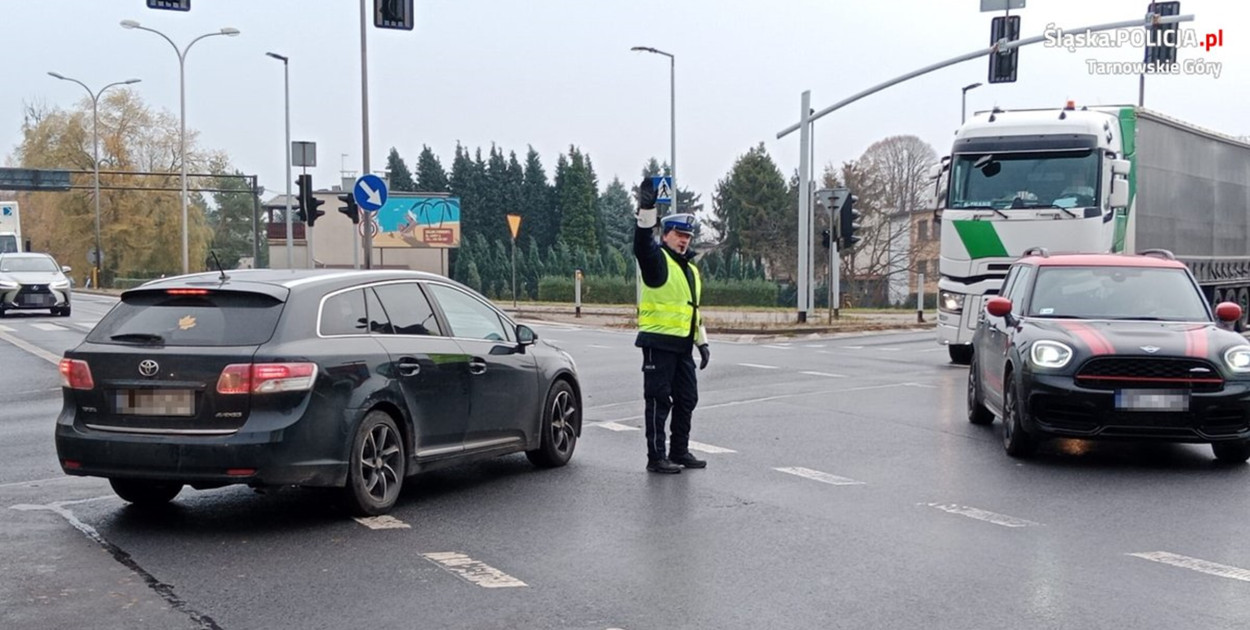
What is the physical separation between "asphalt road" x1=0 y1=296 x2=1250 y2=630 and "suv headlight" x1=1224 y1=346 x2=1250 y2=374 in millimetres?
769

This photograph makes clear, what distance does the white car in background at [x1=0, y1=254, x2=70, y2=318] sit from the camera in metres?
32.7

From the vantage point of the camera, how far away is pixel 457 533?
747 centimetres

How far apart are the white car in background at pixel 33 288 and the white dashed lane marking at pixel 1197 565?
101 ft

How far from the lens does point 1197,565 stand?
6711 millimetres

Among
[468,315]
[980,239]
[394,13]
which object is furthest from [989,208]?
[468,315]

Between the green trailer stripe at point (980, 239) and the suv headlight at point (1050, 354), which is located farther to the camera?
the green trailer stripe at point (980, 239)

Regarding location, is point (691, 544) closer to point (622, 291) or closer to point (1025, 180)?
point (1025, 180)

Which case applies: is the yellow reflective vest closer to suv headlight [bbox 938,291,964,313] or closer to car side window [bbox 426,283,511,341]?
car side window [bbox 426,283,511,341]

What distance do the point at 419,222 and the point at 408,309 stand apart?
74.8 metres

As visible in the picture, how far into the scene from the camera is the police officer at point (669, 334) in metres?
9.45

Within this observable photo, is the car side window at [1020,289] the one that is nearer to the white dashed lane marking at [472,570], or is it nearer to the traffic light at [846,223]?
the white dashed lane marking at [472,570]

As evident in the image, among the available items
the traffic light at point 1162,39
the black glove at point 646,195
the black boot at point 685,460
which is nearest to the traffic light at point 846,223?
the traffic light at point 1162,39

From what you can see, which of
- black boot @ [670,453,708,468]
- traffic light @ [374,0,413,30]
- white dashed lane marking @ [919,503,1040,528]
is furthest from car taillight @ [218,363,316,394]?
traffic light @ [374,0,413,30]

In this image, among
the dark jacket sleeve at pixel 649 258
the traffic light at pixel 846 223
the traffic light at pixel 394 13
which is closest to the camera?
the dark jacket sleeve at pixel 649 258
